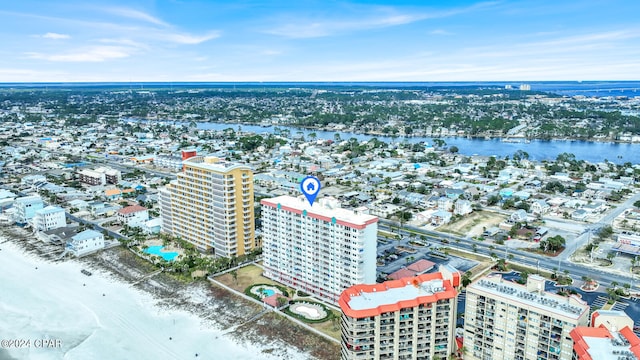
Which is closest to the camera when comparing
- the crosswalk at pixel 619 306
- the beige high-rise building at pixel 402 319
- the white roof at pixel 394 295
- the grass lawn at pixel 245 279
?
the beige high-rise building at pixel 402 319

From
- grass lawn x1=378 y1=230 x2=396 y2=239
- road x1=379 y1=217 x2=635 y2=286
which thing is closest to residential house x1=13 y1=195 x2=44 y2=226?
grass lawn x1=378 y1=230 x2=396 y2=239

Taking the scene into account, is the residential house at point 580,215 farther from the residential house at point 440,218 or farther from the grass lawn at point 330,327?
the grass lawn at point 330,327

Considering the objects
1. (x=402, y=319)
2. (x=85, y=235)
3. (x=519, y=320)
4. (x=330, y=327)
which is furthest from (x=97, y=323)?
(x=519, y=320)

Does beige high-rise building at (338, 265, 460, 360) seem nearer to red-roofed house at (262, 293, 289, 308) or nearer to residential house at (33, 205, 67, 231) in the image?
red-roofed house at (262, 293, 289, 308)

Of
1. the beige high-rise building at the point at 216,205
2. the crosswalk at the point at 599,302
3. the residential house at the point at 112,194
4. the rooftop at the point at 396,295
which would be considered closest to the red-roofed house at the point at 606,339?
the rooftop at the point at 396,295

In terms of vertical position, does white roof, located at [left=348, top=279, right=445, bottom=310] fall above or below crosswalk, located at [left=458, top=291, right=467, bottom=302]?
above

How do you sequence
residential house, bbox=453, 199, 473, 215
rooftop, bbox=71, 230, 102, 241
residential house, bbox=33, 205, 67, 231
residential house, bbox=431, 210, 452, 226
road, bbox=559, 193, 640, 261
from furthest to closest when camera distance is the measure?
residential house, bbox=453, 199, 473, 215, residential house, bbox=431, 210, 452, 226, residential house, bbox=33, 205, 67, 231, road, bbox=559, 193, 640, 261, rooftop, bbox=71, 230, 102, 241
